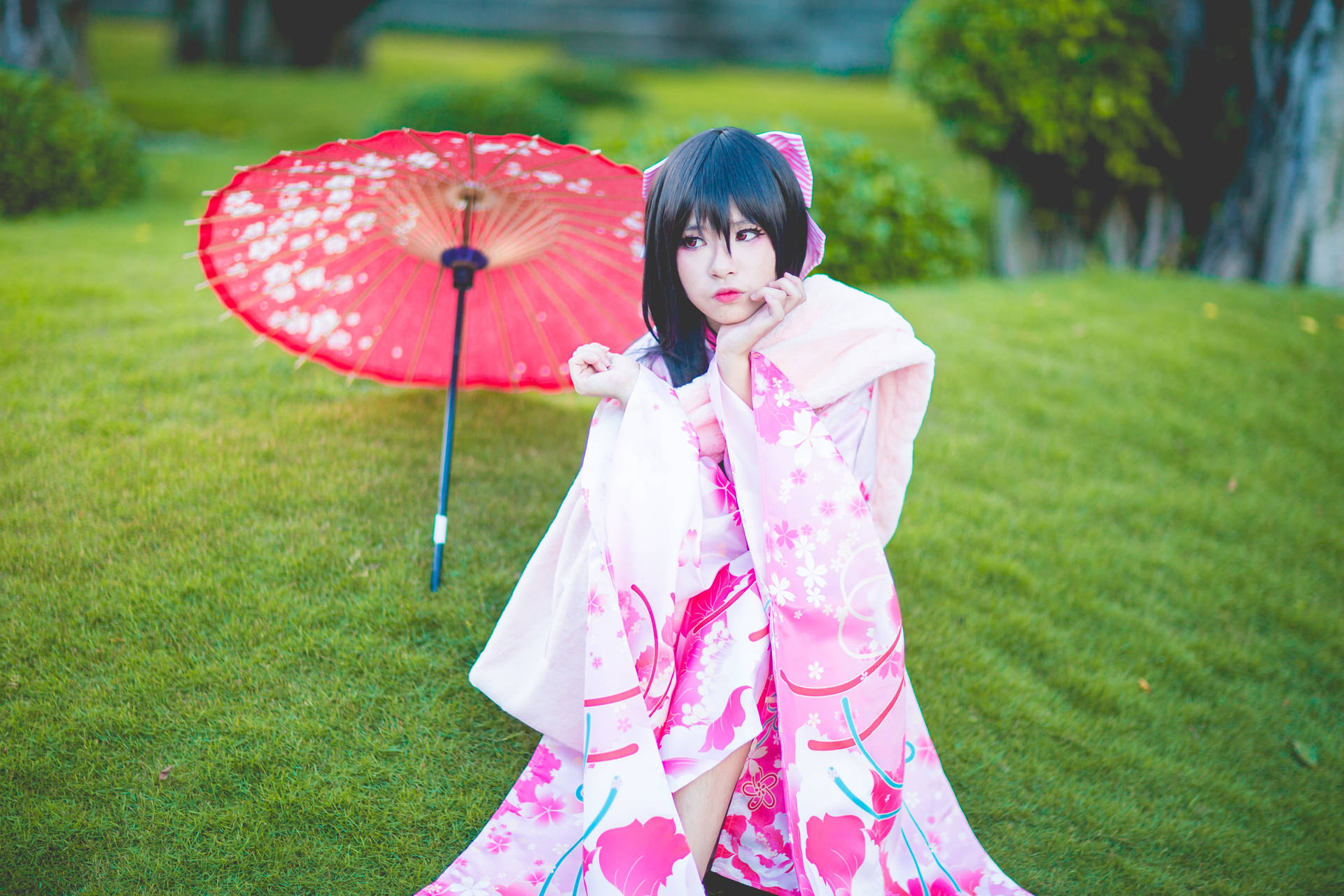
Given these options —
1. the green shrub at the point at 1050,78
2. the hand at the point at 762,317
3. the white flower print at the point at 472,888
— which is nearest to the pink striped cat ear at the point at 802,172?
the hand at the point at 762,317

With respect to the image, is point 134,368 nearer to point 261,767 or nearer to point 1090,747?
point 261,767

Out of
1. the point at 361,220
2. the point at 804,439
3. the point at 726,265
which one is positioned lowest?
the point at 804,439

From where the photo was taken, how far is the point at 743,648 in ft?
6.24

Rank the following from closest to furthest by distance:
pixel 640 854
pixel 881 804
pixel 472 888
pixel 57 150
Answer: pixel 640 854
pixel 881 804
pixel 472 888
pixel 57 150

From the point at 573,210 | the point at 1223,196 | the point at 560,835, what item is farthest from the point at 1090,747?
the point at 1223,196

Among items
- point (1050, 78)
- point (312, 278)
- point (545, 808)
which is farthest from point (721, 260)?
point (1050, 78)

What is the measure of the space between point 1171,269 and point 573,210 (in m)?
5.45

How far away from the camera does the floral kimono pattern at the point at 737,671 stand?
179cm

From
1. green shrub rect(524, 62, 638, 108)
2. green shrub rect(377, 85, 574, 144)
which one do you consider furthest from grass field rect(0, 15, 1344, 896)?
green shrub rect(524, 62, 638, 108)

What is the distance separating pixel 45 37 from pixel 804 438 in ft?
28.4

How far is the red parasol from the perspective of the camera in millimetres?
2299

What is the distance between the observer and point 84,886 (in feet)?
6.20

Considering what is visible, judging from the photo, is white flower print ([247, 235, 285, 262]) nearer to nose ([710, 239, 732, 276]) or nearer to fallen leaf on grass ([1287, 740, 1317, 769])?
nose ([710, 239, 732, 276])

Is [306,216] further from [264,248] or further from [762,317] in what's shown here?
[762,317]
